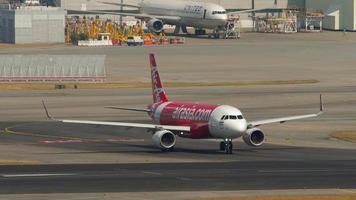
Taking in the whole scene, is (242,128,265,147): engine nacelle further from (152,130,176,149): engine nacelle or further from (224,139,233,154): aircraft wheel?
(152,130,176,149): engine nacelle

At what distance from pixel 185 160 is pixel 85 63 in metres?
67.9

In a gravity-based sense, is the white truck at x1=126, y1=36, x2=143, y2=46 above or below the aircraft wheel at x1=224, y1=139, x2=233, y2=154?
above

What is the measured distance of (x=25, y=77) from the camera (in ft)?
447

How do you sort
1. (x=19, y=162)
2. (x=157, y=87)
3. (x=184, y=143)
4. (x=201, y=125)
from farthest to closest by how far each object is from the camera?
(x=184, y=143)
(x=157, y=87)
(x=201, y=125)
(x=19, y=162)

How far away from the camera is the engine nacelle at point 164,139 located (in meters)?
74.0

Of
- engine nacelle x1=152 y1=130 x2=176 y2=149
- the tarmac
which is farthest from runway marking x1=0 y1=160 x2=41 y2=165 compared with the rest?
engine nacelle x1=152 y1=130 x2=176 y2=149

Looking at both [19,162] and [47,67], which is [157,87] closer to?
→ [19,162]

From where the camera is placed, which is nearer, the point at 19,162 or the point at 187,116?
the point at 19,162

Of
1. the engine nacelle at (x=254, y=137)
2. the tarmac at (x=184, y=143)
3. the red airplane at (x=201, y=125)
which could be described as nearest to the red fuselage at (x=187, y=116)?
the red airplane at (x=201, y=125)

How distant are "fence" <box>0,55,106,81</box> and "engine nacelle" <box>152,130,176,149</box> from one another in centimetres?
6302

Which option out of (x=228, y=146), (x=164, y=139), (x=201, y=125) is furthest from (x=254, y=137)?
(x=164, y=139)

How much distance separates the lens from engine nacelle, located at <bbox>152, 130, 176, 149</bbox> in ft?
243

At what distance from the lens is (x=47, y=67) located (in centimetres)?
13600

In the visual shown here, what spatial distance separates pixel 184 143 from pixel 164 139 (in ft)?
28.3
